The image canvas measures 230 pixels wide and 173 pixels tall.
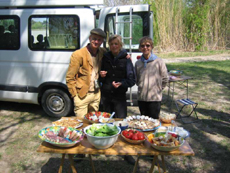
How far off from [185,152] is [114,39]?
1.61 meters

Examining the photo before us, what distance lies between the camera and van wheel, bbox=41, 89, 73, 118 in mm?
4820

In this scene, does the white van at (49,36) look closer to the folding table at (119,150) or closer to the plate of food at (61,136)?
the plate of food at (61,136)

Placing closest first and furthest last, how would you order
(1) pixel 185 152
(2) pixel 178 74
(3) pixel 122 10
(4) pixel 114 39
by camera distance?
(1) pixel 185 152, (4) pixel 114 39, (3) pixel 122 10, (2) pixel 178 74

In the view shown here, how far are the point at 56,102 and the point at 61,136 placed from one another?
8.87ft

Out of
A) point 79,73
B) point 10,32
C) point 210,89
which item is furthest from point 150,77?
point 210,89

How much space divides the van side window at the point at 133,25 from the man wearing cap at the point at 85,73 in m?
1.55

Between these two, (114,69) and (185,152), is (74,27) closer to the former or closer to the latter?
(114,69)

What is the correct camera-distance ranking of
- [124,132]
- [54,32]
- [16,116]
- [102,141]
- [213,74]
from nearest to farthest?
[102,141]
[124,132]
[54,32]
[16,116]
[213,74]

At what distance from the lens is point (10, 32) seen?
189 inches

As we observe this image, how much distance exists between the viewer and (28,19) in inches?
182

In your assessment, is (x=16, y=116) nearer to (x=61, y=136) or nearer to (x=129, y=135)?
(x=61, y=136)

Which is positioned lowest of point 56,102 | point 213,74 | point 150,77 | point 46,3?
point 56,102

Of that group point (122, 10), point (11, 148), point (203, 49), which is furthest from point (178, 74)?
point (203, 49)

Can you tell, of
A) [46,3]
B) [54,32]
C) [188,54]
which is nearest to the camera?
[46,3]
